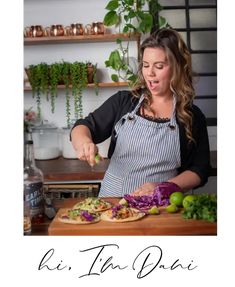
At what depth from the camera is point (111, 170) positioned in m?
1.36

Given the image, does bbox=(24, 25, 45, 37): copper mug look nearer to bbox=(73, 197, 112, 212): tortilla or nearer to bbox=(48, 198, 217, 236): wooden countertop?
bbox=(73, 197, 112, 212): tortilla

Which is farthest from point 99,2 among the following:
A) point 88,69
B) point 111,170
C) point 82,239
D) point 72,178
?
point 82,239

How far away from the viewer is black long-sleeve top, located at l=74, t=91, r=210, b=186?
4.10 ft

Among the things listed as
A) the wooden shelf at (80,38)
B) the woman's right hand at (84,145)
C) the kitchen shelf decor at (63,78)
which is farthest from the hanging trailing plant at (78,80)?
the woman's right hand at (84,145)

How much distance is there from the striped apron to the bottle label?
1.45 ft

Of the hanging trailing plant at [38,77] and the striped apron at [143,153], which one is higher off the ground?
the hanging trailing plant at [38,77]

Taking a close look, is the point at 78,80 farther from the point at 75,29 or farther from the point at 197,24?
the point at 197,24

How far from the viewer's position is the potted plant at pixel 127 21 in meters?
1.89

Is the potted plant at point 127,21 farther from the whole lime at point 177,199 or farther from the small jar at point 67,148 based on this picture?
the whole lime at point 177,199

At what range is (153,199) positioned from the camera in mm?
995

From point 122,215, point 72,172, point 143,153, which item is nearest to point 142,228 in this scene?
point 122,215

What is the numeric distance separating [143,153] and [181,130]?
0.42 feet

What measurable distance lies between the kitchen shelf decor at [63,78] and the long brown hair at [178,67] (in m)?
0.77
